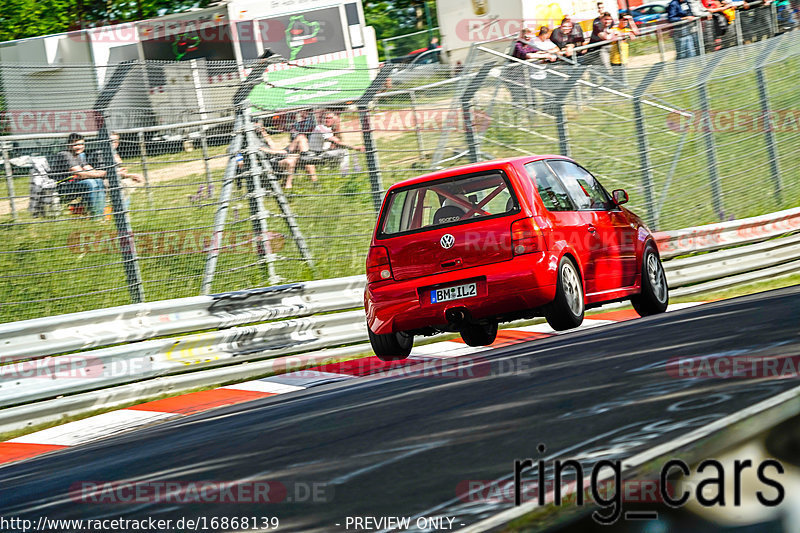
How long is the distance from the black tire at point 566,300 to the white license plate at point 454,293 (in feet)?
1.96

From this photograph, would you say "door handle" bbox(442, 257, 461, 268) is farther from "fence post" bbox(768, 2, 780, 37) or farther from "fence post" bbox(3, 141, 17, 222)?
"fence post" bbox(768, 2, 780, 37)

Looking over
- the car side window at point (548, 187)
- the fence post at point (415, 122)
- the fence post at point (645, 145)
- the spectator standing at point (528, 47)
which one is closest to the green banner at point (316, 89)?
the fence post at point (415, 122)

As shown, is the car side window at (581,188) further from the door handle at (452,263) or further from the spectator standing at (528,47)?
the spectator standing at (528,47)

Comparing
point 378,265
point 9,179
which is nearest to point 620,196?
point 378,265

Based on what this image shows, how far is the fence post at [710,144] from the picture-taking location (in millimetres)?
15539

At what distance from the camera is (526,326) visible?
11398mm

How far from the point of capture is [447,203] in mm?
8508

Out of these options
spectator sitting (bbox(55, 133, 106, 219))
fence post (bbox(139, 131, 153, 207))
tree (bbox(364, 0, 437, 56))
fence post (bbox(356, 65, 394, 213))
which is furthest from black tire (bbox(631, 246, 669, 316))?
tree (bbox(364, 0, 437, 56))

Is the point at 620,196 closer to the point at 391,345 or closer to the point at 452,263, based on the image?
the point at 452,263

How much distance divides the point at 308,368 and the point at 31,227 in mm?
2793

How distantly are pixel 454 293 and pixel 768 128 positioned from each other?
1021 cm

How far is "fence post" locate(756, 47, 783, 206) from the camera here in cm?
1645

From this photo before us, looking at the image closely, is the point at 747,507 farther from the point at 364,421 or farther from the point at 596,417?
the point at 364,421

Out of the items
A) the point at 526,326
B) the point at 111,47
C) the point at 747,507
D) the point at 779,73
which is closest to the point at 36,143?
the point at 526,326
